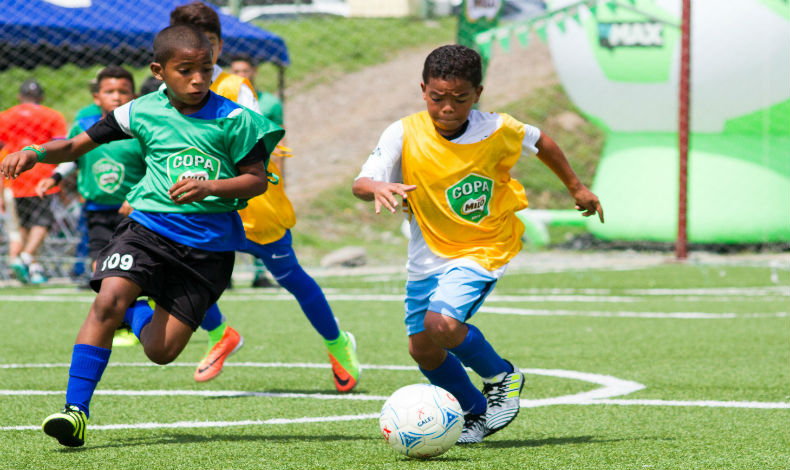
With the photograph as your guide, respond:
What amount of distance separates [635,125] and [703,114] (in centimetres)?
99

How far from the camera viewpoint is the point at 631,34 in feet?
46.3

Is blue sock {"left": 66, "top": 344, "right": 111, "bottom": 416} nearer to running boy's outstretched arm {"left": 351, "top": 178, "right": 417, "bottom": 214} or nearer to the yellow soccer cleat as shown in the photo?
running boy's outstretched arm {"left": 351, "top": 178, "right": 417, "bottom": 214}

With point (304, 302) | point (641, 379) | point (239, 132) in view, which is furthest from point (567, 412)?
point (239, 132)

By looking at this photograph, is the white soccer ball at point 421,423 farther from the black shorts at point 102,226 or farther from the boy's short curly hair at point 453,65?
the black shorts at point 102,226

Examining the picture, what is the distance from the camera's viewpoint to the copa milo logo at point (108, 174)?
7590 mm

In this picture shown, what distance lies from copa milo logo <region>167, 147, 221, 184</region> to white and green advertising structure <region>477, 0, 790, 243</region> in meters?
10.0

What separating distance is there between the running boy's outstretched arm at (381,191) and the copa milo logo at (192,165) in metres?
0.60

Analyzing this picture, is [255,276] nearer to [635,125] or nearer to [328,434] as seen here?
[635,125]

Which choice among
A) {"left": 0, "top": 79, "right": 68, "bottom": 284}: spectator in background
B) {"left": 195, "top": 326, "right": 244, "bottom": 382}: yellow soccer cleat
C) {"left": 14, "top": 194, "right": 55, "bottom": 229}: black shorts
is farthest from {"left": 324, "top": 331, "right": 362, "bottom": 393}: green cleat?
{"left": 14, "top": 194, "right": 55, "bottom": 229}: black shorts

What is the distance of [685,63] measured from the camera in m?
13.2

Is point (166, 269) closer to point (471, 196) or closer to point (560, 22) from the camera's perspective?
point (471, 196)

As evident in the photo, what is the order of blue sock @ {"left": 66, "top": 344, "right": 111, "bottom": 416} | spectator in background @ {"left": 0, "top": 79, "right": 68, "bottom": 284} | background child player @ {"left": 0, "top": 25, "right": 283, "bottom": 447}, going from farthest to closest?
spectator in background @ {"left": 0, "top": 79, "right": 68, "bottom": 284} < background child player @ {"left": 0, "top": 25, "right": 283, "bottom": 447} < blue sock @ {"left": 66, "top": 344, "right": 111, "bottom": 416}

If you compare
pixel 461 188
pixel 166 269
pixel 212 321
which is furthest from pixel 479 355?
pixel 212 321

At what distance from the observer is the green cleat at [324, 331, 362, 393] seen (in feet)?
18.5
